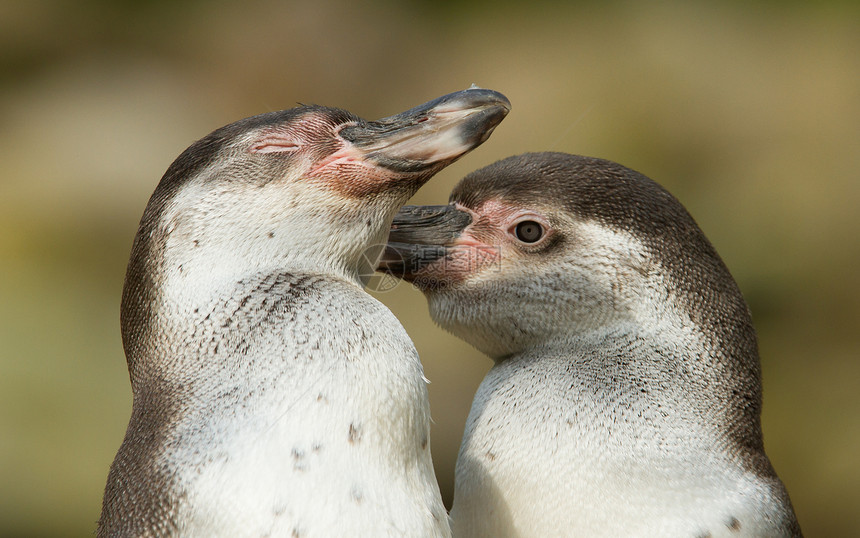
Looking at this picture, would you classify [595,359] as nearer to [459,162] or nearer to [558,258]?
[558,258]

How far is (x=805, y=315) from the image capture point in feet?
18.4

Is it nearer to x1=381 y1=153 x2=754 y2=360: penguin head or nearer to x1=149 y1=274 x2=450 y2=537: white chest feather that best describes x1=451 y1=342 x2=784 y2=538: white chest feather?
x1=381 y1=153 x2=754 y2=360: penguin head

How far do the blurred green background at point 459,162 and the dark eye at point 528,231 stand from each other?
3.48 m

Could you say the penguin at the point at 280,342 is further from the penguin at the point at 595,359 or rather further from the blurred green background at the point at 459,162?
the blurred green background at the point at 459,162

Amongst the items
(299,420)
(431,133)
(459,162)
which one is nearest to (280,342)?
(299,420)

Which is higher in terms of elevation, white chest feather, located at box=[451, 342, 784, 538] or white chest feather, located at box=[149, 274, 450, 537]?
white chest feather, located at box=[149, 274, 450, 537]

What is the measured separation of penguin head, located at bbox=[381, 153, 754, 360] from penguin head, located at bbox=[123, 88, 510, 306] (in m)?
0.44

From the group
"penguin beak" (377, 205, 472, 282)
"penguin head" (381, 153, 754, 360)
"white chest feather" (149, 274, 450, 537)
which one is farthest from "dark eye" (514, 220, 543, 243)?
"white chest feather" (149, 274, 450, 537)

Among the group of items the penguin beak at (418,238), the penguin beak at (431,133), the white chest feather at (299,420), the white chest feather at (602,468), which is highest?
the penguin beak at (431,133)

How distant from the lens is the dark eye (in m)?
2.38

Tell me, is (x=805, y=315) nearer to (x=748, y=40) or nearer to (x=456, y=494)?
(x=748, y=40)

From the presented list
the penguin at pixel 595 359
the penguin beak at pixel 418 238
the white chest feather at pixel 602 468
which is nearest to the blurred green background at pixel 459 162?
the penguin beak at pixel 418 238

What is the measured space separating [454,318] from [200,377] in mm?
979

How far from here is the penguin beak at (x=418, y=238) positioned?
8.18 feet
